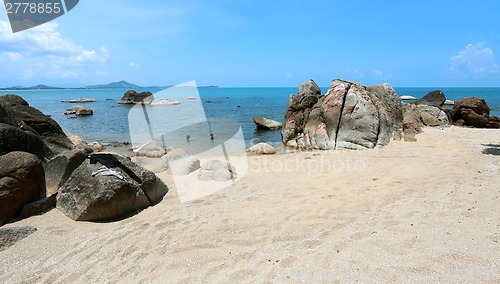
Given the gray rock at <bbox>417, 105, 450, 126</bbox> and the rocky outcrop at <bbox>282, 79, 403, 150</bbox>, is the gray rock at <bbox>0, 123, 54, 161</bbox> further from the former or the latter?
the gray rock at <bbox>417, 105, 450, 126</bbox>

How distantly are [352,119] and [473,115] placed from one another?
10.5m

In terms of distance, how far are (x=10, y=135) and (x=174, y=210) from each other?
4055 millimetres

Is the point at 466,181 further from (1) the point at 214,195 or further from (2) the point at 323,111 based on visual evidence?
(2) the point at 323,111

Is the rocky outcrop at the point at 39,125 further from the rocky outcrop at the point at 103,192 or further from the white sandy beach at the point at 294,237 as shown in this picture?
the white sandy beach at the point at 294,237

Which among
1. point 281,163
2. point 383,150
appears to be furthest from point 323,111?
point 281,163

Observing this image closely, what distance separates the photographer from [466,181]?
257 inches

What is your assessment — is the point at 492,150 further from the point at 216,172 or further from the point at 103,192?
the point at 103,192

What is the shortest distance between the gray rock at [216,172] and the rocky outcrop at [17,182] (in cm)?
364

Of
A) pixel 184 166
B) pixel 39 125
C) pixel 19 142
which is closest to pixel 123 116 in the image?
pixel 39 125

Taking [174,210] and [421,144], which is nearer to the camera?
[174,210]

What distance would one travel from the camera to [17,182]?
217 inches

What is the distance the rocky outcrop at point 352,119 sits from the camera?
12383mm

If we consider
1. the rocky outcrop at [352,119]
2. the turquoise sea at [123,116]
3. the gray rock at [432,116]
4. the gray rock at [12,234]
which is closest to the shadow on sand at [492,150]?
the rocky outcrop at [352,119]

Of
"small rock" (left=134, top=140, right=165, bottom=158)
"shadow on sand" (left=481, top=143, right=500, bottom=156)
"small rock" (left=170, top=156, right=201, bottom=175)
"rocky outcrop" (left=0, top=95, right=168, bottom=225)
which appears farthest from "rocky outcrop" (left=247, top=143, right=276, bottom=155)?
"shadow on sand" (left=481, top=143, right=500, bottom=156)
